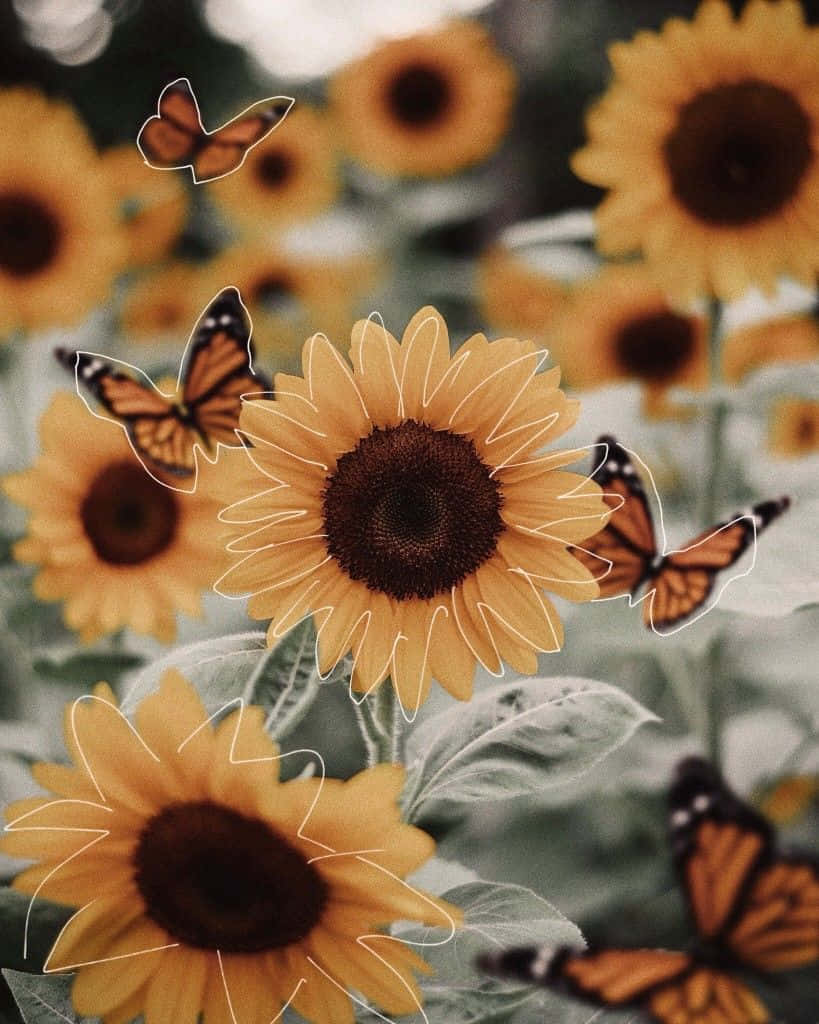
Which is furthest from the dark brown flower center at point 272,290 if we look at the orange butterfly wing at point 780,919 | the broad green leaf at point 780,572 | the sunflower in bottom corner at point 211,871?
the orange butterfly wing at point 780,919

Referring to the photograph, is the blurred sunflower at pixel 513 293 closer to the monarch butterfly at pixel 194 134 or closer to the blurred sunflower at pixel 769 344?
the blurred sunflower at pixel 769 344

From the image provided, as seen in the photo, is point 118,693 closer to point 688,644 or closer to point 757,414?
point 688,644

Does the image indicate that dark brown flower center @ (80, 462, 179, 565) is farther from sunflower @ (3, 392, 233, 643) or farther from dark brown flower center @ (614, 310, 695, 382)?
dark brown flower center @ (614, 310, 695, 382)

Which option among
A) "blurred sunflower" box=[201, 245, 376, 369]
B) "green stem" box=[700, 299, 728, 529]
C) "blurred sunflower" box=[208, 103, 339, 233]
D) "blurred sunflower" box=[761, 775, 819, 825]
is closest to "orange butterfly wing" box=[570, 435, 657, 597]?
"green stem" box=[700, 299, 728, 529]

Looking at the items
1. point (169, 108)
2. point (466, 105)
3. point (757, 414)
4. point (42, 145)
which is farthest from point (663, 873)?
point (466, 105)

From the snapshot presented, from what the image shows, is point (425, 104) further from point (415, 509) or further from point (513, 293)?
point (415, 509)
